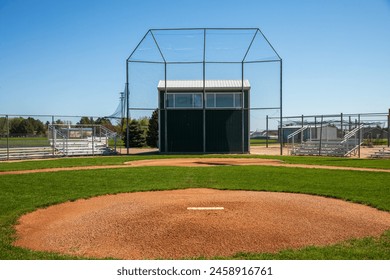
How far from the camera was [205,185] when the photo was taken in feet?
29.7

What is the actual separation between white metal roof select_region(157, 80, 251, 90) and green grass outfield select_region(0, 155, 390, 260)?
35.3 ft

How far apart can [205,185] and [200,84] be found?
579 inches

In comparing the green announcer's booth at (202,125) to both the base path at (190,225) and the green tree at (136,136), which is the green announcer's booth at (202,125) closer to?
the green tree at (136,136)

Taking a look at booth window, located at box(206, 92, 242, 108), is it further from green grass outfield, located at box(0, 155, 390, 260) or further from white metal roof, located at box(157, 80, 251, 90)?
green grass outfield, located at box(0, 155, 390, 260)

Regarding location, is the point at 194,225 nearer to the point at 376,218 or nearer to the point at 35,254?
the point at 35,254

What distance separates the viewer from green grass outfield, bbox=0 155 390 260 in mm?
4047

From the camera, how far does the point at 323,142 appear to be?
21484mm

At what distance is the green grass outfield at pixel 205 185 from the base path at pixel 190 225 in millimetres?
274

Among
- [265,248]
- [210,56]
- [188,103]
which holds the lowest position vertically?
[265,248]

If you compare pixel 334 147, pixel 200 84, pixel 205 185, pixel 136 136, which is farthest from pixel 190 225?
pixel 136 136

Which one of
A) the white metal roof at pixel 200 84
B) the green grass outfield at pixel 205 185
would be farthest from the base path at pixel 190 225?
the white metal roof at pixel 200 84

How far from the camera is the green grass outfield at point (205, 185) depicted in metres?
4.05
